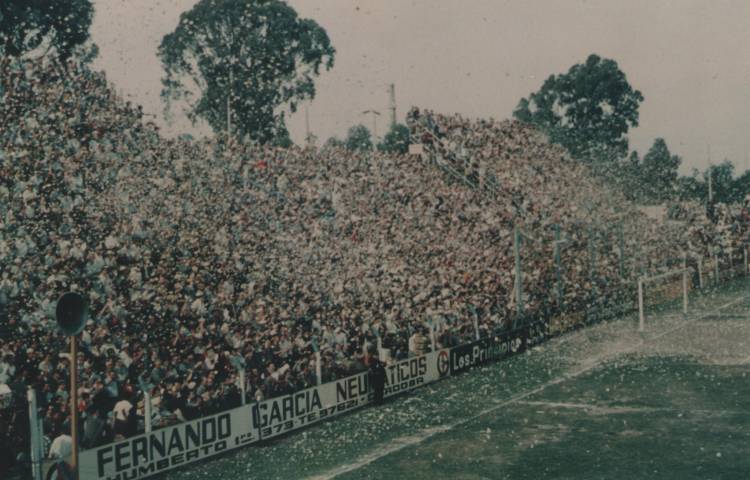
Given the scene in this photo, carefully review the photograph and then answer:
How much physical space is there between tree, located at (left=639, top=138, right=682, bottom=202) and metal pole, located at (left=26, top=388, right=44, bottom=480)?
62828mm

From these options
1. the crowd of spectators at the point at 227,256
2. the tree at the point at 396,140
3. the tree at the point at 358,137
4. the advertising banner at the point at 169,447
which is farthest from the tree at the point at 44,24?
the tree at the point at 358,137

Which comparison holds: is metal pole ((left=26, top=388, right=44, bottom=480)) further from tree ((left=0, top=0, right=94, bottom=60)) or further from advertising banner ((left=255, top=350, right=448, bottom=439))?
tree ((left=0, top=0, right=94, bottom=60))

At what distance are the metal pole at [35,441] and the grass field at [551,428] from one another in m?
3.17

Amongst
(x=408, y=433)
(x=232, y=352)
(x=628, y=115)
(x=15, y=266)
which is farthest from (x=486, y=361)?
(x=628, y=115)

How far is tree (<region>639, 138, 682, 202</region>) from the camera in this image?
73812 millimetres

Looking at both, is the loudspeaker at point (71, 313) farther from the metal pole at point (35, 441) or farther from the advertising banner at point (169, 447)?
the advertising banner at point (169, 447)

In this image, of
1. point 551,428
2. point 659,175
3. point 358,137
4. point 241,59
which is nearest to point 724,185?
point 659,175

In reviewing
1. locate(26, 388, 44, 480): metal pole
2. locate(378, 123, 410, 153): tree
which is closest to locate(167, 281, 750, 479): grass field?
locate(26, 388, 44, 480): metal pole

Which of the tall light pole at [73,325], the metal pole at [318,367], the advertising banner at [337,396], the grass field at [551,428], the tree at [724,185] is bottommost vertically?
the grass field at [551,428]

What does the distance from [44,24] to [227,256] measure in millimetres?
20935

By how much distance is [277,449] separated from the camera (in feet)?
57.2

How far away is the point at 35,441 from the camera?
12.7 meters

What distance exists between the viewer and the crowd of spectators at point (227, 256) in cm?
1655

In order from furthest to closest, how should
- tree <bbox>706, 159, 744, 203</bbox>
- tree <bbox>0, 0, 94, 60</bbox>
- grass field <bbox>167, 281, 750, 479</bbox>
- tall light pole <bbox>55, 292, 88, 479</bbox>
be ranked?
tree <bbox>706, 159, 744, 203</bbox>
tree <bbox>0, 0, 94, 60</bbox>
grass field <bbox>167, 281, 750, 479</bbox>
tall light pole <bbox>55, 292, 88, 479</bbox>
